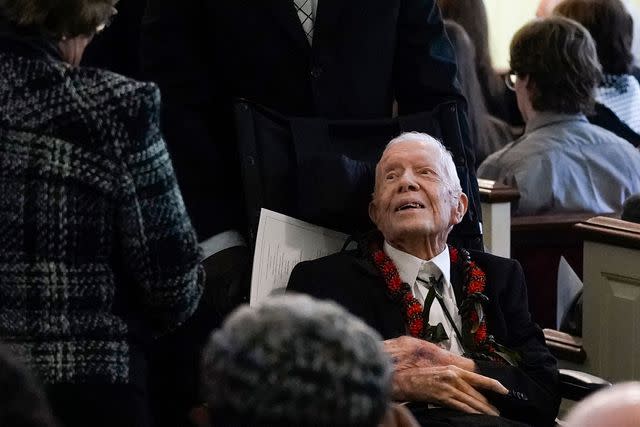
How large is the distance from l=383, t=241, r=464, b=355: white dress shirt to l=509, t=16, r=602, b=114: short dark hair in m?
1.68

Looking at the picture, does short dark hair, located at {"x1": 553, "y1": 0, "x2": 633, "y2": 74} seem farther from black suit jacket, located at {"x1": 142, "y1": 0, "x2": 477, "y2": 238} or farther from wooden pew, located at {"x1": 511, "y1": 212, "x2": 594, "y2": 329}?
black suit jacket, located at {"x1": 142, "y1": 0, "x2": 477, "y2": 238}

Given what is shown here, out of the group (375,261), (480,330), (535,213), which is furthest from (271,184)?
(535,213)

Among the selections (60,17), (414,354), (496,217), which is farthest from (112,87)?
(496,217)

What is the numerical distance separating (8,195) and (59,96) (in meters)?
0.17

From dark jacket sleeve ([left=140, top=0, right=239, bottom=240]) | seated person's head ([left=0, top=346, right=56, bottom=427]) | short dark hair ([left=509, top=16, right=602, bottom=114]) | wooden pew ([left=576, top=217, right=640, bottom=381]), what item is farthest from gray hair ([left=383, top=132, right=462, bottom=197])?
seated person's head ([left=0, top=346, right=56, bottom=427])

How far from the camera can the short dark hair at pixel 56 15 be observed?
206 centimetres

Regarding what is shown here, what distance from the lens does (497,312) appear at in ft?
9.48

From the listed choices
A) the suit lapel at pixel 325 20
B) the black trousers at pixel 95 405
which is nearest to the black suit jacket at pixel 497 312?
the suit lapel at pixel 325 20

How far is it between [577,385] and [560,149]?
1.90 metres

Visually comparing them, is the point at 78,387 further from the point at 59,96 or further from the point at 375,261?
the point at 375,261

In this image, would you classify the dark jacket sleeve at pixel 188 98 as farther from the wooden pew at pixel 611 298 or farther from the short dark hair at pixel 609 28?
the short dark hair at pixel 609 28

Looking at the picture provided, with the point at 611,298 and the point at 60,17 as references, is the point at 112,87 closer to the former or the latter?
the point at 60,17

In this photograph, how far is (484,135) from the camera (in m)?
5.22

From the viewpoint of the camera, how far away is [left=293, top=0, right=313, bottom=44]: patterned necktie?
3.12m
